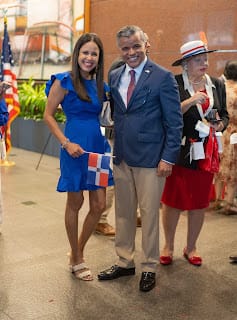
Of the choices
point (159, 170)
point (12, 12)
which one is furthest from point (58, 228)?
point (12, 12)

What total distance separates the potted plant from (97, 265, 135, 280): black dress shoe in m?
5.07

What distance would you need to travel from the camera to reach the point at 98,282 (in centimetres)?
319

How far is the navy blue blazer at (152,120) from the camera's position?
286 cm

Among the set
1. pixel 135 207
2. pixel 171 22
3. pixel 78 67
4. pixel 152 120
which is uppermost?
pixel 171 22

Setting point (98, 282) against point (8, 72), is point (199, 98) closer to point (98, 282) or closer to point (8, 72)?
point (98, 282)

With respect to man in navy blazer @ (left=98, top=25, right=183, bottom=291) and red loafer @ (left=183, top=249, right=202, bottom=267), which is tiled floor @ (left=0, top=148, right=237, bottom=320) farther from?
man in navy blazer @ (left=98, top=25, right=183, bottom=291)

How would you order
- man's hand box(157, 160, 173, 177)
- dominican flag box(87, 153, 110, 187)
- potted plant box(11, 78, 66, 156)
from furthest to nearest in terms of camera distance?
1. potted plant box(11, 78, 66, 156)
2. dominican flag box(87, 153, 110, 187)
3. man's hand box(157, 160, 173, 177)

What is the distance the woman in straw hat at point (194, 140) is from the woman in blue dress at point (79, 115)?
0.55m

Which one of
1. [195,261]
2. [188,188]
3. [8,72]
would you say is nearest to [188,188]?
[188,188]

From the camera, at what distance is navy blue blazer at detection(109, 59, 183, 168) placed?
286 cm

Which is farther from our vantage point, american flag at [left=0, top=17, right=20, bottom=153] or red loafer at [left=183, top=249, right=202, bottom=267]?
american flag at [left=0, top=17, right=20, bottom=153]

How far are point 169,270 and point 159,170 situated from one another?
89 centimetres

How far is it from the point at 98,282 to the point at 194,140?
1177mm

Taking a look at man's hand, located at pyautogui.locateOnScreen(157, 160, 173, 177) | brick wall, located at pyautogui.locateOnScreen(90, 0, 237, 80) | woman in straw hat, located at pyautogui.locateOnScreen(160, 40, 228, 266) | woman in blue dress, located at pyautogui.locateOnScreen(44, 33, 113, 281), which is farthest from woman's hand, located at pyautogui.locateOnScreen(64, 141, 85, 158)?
brick wall, located at pyautogui.locateOnScreen(90, 0, 237, 80)
